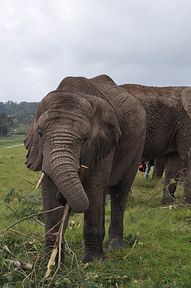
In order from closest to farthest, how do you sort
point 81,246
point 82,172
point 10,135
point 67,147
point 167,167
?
Result: point 67,147
point 82,172
point 81,246
point 167,167
point 10,135

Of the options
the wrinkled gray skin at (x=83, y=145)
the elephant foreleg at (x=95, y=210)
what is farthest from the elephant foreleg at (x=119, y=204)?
the elephant foreleg at (x=95, y=210)

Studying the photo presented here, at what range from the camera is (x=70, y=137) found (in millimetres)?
4855

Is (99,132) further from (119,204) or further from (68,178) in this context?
(119,204)

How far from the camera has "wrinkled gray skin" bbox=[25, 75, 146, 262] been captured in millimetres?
4742

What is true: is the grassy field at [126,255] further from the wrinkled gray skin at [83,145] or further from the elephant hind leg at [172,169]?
the elephant hind leg at [172,169]

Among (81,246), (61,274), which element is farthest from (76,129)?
(81,246)

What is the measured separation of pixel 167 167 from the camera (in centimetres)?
1132

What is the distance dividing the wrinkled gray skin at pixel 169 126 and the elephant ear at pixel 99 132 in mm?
4302

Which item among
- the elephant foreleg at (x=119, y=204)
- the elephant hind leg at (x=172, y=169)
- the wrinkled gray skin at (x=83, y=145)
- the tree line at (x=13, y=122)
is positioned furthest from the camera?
the tree line at (x=13, y=122)

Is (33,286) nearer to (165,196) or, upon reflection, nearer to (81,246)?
(81,246)

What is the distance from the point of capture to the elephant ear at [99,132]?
208 inches

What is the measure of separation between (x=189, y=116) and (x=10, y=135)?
264 feet

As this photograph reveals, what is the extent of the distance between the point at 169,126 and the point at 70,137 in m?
5.98

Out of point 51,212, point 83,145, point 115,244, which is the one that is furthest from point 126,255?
point 83,145
